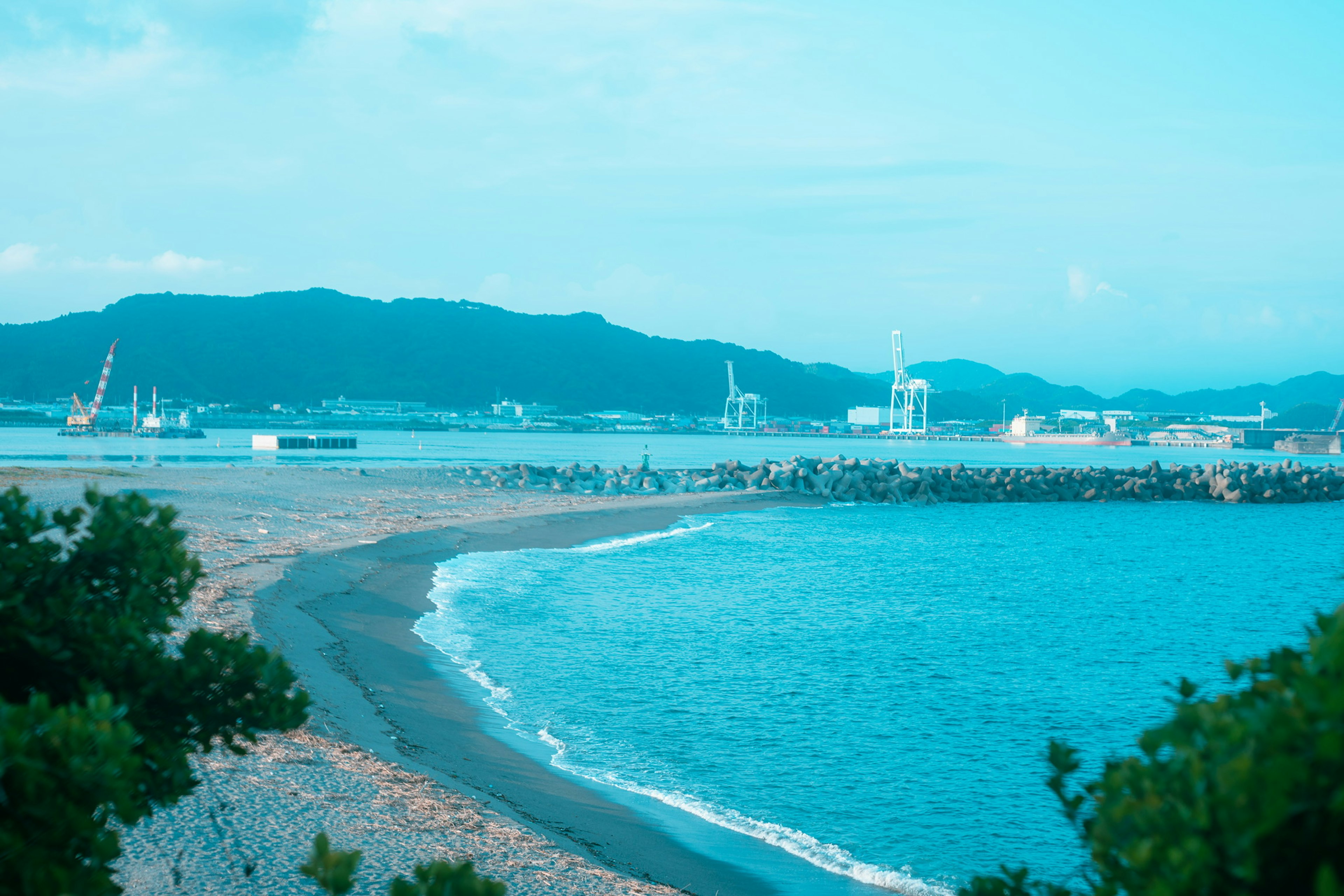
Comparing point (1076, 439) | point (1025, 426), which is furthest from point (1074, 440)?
point (1025, 426)

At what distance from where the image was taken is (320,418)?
162250mm

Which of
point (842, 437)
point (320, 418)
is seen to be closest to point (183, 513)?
point (320, 418)

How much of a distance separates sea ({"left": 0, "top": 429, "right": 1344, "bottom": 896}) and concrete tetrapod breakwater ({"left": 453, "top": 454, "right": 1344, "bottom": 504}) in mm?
13065

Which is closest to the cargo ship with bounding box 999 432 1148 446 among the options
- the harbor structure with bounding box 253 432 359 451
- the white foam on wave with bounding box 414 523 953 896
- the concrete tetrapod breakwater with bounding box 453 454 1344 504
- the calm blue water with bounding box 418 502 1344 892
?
the concrete tetrapod breakwater with bounding box 453 454 1344 504

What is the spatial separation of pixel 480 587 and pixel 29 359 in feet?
626

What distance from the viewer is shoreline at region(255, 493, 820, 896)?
6578 mm

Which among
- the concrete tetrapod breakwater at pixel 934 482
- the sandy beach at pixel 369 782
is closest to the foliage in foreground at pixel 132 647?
the sandy beach at pixel 369 782

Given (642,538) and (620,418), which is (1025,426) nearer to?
(620,418)

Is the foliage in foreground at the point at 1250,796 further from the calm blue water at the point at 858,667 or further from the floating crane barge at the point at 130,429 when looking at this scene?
the floating crane barge at the point at 130,429

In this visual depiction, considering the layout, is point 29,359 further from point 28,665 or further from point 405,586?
point 28,665

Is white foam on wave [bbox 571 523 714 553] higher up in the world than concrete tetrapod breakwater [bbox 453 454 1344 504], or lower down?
lower down

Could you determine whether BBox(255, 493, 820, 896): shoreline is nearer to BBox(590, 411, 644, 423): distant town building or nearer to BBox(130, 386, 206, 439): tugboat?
BBox(130, 386, 206, 439): tugboat

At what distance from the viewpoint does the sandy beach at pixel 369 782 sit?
5148 millimetres

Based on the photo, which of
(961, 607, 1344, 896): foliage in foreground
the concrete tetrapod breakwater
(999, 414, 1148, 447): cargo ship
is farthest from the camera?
(999, 414, 1148, 447): cargo ship
